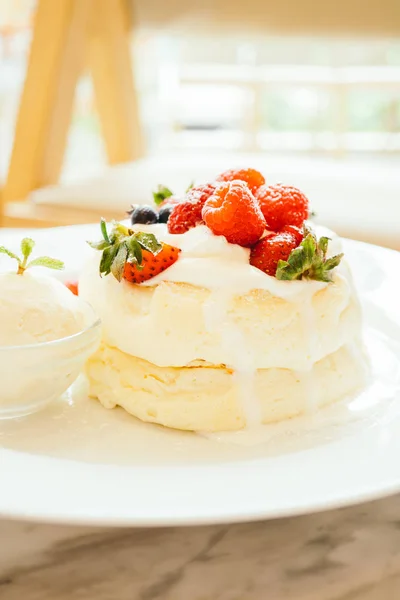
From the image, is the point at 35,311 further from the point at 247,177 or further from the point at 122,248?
the point at 247,177

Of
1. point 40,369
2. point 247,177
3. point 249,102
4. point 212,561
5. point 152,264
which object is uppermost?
point 249,102

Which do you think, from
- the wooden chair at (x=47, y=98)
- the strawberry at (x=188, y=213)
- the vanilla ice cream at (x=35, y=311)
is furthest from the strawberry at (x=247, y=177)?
the wooden chair at (x=47, y=98)

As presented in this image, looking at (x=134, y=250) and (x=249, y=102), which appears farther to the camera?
(x=249, y=102)

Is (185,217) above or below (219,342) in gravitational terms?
above

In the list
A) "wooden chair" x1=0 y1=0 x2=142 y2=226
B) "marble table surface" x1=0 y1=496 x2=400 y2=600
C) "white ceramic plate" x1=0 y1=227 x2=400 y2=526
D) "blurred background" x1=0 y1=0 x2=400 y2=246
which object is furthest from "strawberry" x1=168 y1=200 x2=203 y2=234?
"wooden chair" x1=0 y1=0 x2=142 y2=226

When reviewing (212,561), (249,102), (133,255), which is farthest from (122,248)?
(249,102)

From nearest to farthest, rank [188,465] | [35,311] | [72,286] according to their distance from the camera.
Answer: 1. [188,465]
2. [35,311]
3. [72,286]

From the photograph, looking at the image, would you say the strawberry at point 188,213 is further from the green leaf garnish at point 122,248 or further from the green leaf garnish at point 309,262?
the green leaf garnish at point 309,262

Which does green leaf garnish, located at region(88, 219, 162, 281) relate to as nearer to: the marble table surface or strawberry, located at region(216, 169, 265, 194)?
strawberry, located at region(216, 169, 265, 194)

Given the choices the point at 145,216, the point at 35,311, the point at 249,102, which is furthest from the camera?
the point at 249,102

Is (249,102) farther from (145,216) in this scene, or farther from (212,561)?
(212,561)
